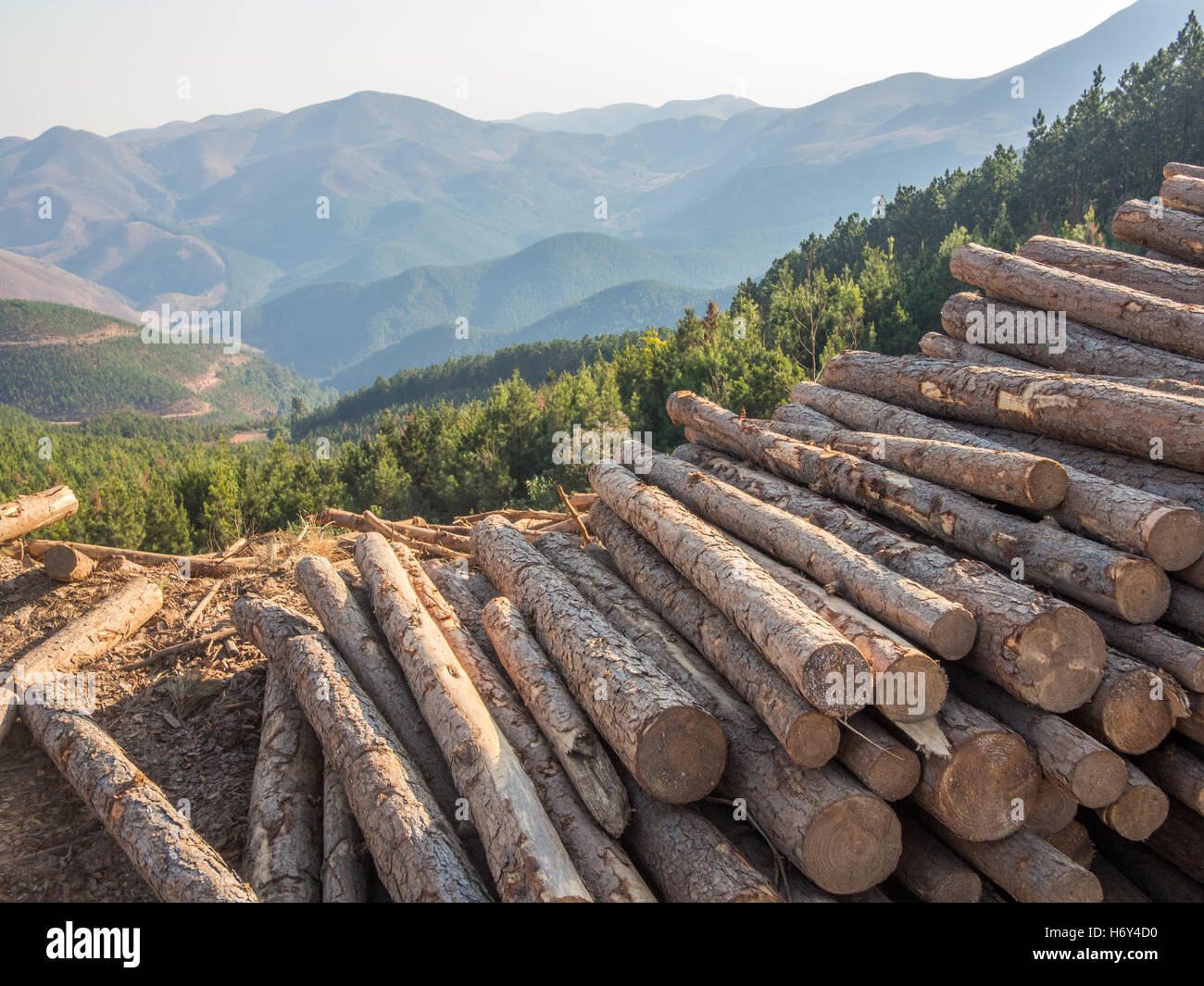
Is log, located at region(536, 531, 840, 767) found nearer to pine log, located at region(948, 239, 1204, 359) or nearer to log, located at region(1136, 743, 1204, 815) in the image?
log, located at region(1136, 743, 1204, 815)

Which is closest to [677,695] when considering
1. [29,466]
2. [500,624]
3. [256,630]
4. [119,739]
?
[500,624]

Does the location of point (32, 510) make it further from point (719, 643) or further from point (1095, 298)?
point (1095, 298)

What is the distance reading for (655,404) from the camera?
1182 inches

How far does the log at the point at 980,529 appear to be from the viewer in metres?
5.03

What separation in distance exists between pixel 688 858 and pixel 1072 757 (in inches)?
87.0

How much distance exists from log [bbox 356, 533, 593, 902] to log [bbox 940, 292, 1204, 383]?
674 centimetres

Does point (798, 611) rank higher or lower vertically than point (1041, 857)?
higher

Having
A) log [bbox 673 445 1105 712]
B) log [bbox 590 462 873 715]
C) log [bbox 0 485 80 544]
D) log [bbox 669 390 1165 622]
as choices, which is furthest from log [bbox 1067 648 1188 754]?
log [bbox 0 485 80 544]

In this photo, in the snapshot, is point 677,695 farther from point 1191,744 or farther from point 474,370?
point 474,370

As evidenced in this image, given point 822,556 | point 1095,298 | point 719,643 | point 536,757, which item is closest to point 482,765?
point 536,757

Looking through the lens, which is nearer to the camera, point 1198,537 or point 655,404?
point 1198,537
